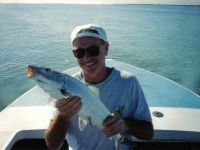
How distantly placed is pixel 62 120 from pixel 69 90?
1.85ft

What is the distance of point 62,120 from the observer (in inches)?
105

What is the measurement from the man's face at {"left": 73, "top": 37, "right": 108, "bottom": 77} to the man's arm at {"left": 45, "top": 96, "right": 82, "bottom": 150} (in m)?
0.48

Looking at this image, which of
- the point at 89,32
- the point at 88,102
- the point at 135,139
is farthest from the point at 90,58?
the point at 135,139

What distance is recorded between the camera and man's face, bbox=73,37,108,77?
108 inches

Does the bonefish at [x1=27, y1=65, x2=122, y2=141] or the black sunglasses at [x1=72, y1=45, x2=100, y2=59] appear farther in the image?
the black sunglasses at [x1=72, y1=45, x2=100, y2=59]

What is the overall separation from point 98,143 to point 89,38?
97 centimetres

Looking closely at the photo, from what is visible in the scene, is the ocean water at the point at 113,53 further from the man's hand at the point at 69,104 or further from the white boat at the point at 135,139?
the man's hand at the point at 69,104

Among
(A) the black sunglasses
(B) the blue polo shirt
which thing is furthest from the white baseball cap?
(B) the blue polo shirt

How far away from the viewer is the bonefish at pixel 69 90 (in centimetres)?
209

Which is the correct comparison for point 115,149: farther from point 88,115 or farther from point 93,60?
point 93,60

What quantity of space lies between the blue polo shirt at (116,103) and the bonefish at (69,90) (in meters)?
0.21

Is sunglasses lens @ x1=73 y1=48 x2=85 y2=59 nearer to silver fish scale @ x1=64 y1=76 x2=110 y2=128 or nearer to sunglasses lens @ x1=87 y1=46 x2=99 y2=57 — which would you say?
sunglasses lens @ x1=87 y1=46 x2=99 y2=57

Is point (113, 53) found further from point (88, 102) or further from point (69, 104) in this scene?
point (69, 104)

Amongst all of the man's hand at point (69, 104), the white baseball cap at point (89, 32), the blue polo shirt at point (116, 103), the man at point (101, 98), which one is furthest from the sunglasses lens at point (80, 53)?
the man's hand at point (69, 104)
